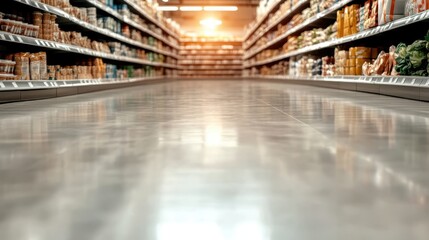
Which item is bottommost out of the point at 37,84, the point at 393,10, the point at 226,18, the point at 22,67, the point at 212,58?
the point at 37,84

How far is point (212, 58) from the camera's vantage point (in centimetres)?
→ 2453

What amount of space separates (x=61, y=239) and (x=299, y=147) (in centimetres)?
102

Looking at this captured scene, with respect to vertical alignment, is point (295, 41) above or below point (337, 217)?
above

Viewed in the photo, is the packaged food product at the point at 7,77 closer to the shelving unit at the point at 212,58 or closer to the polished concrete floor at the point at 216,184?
the polished concrete floor at the point at 216,184

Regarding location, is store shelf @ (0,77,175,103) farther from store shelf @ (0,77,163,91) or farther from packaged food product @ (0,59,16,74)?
packaged food product @ (0,59,16,74)

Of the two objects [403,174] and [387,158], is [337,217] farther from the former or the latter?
[387,158]

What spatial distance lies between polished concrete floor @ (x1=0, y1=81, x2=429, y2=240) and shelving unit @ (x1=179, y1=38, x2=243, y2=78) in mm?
22404

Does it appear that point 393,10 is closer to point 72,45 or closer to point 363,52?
point 363,52

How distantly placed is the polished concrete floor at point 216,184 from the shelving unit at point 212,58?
22.4 m

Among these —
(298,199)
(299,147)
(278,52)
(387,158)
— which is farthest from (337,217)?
(278,52)

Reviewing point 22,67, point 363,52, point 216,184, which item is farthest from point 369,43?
point 216,184

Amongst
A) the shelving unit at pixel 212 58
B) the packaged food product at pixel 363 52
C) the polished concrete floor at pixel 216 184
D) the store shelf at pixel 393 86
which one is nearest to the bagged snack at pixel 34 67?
the polished concrete floor at pixel 216 184

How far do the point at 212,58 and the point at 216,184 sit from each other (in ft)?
77.7

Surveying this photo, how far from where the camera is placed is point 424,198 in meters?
0.94
